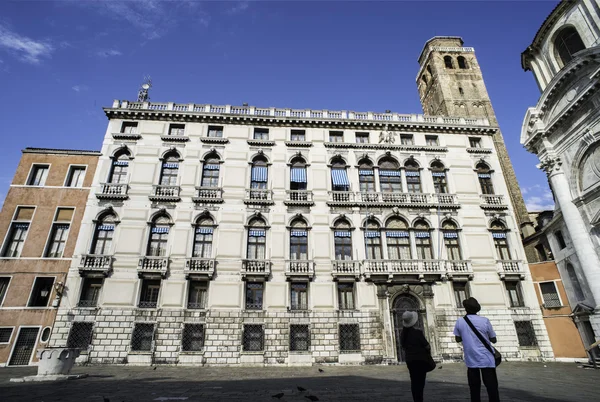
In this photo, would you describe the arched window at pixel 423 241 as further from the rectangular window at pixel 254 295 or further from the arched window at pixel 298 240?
the rectangular window at pixel 254 295

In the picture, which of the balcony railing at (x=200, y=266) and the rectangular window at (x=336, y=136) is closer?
the balcony railing at (x=200, y=266)

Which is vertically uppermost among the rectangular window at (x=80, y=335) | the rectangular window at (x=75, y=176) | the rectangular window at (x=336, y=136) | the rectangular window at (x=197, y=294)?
the rectangular window at (x=336, y=136)

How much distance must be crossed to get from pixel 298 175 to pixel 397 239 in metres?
8.15

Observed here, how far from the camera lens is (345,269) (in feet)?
67.0

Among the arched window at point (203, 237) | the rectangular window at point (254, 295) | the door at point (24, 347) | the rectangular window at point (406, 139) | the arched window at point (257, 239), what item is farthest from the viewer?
the rectangular window at point (406, 139)

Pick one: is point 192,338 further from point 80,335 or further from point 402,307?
point 402,307

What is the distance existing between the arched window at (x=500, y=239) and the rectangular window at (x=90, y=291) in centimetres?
2569

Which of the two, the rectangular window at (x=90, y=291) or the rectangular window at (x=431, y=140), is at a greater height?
the rectangular window at (x=431, y=140)

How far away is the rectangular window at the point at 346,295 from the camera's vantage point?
65.6 ft

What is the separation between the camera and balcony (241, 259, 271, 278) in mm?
19672

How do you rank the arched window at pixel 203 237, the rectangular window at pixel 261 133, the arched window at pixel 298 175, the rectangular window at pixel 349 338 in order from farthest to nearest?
the rectangular window at pixel 261 133
the arched window at pixel 298 175
the arched window at pixel 203 237
the rectangular window at pixel 349 338

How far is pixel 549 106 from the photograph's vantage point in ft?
72.2

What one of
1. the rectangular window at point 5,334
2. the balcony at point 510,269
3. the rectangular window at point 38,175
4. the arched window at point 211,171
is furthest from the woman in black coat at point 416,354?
the rectangular window at point 38,175

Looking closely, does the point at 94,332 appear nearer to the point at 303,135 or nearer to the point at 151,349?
the point at 151,349
